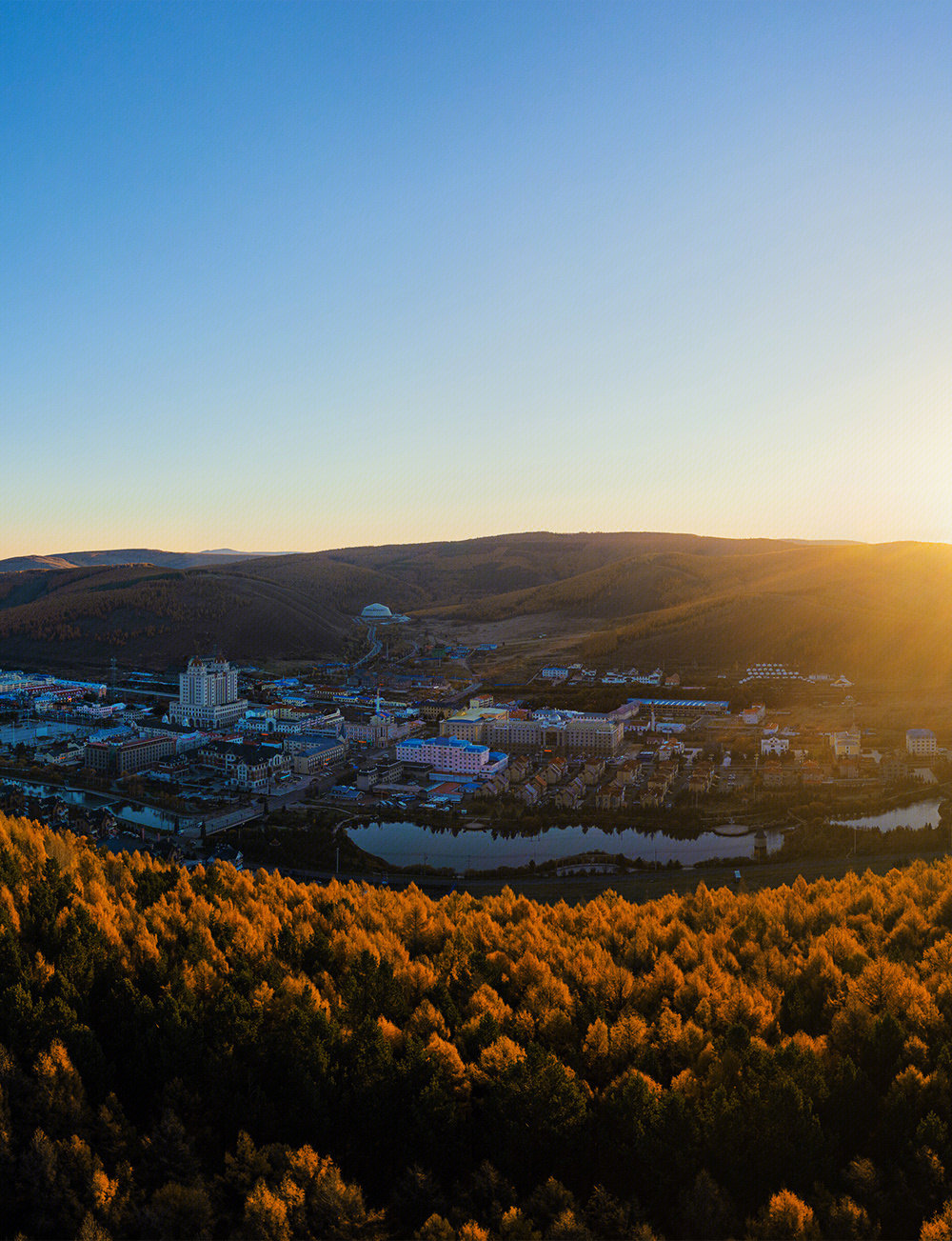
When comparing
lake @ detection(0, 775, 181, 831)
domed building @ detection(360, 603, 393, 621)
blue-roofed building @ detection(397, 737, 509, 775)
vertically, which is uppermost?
domed building @ detection(360, 603, 393, 621)

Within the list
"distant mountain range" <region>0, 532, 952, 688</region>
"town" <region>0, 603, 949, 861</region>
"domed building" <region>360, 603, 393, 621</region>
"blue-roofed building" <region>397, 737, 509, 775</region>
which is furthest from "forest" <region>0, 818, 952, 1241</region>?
"domed building" <region>360, 603, 393, 621</region>

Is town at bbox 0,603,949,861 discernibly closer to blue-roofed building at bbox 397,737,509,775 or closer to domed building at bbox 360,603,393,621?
blue-roofed building at bbox 397,737,509,775

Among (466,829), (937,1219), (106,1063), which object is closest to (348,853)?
(466,829)

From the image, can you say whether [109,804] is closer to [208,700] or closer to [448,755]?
[448,755]

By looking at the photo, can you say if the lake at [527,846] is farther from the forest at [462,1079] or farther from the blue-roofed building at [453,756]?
the forest at [462,1079]

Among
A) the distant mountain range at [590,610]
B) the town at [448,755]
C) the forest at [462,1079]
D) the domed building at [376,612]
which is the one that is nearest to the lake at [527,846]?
the town at [448,755]

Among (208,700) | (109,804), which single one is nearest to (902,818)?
(109,804)

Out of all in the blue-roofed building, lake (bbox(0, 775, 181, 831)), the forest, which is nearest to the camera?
the forest
